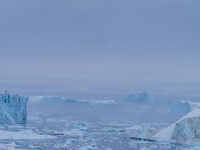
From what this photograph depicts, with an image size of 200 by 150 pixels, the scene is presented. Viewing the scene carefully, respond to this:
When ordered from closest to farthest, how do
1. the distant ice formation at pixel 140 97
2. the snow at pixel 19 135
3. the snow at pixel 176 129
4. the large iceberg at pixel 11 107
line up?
the snow at pixel 19 135
the snow at pixel 176 129
the large iceberg at pixel 11 107
the distant ice formation at pixel 140 97

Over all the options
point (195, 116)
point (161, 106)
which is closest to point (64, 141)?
point (195, 116)

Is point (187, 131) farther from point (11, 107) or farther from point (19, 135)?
point (11, 107)

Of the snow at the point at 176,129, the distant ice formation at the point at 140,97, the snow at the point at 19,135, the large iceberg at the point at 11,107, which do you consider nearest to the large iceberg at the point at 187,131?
the snow at the point at 176,129

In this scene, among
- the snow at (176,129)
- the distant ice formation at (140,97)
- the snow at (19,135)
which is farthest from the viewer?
the distant ice formation at (140,97)

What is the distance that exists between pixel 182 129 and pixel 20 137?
6553 millimetres

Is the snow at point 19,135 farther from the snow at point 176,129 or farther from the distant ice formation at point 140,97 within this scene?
the distant ice formation at point 140,97

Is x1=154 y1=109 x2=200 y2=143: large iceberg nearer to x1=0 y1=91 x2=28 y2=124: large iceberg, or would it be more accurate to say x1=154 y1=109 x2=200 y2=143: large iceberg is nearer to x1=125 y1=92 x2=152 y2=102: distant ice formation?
x1=0 y1=91 x2=28 y2=124: large iceberg

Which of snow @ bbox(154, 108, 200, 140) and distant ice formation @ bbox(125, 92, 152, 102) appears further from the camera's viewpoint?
distant ice formation @ bbox(125, 92, 152, 102)

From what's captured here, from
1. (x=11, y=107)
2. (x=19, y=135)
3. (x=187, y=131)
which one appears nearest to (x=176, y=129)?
(x=187, y=131)

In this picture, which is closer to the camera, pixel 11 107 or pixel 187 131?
pixel 187 131

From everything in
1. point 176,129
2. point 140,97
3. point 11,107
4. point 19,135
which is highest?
point 140,97

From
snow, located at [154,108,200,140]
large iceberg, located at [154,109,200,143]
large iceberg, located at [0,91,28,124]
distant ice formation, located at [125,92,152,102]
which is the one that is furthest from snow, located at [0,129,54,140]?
distant ice formation, located at [125,92,152,102]

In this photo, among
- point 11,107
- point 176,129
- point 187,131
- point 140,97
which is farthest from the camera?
point 140,97

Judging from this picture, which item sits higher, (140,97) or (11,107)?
(140,97)
